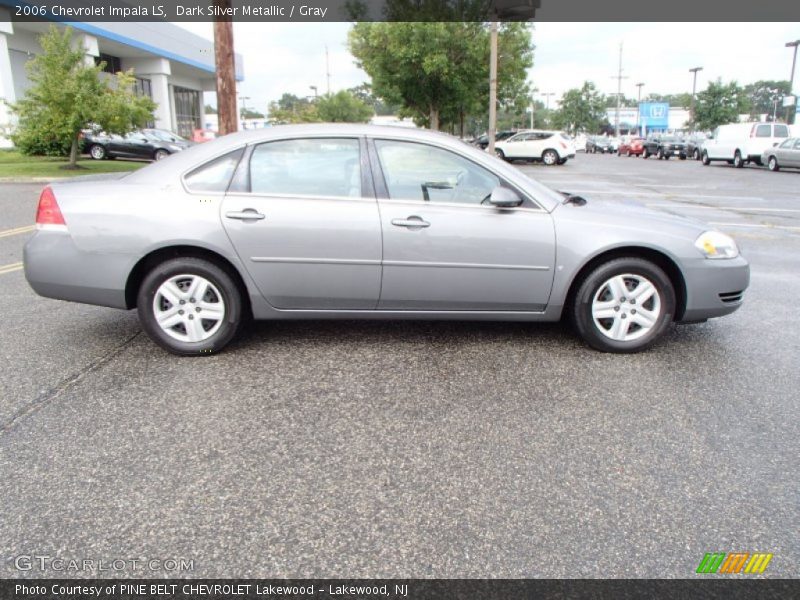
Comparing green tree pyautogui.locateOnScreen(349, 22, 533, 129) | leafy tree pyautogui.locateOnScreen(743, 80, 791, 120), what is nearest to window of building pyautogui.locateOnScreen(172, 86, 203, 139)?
green tree pyautogui.locateOnScreen(349, 22, 533, 129)

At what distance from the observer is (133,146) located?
24.2 m

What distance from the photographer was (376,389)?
374 centimetres

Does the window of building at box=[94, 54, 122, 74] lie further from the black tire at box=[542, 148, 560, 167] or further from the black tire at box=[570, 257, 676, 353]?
the black tire at box=[570, 257, 676, 353]

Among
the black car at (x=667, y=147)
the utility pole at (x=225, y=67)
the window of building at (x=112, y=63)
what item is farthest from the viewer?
the black car at (x=667, y=147)

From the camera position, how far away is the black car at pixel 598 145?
2278 inches

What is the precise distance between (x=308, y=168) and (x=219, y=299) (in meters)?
1.07

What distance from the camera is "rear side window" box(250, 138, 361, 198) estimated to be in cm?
421

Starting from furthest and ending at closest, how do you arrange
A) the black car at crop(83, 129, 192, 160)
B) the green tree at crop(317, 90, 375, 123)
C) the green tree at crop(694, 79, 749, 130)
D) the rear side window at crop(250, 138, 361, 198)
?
the green tree at crop(694, 79, 749, 130) < the green tree at crop(317, 90, 375, 123) < the black car at crop(83, 129, 192, 160) < the rear side window at crop(250, 138, 361, 198)

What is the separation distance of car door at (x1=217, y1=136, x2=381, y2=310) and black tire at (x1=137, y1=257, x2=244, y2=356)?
0.20m

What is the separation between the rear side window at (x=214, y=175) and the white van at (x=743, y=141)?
30.2 m

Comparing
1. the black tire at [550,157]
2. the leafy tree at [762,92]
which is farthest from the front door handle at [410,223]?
the leafy tree at [762,92]

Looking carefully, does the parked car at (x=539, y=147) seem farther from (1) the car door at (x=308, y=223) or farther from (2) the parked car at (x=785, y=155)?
(1) the car door at (x=308, y=223)

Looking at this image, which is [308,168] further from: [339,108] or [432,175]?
[339,108]

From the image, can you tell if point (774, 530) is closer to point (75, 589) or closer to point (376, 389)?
point (376, 389)
